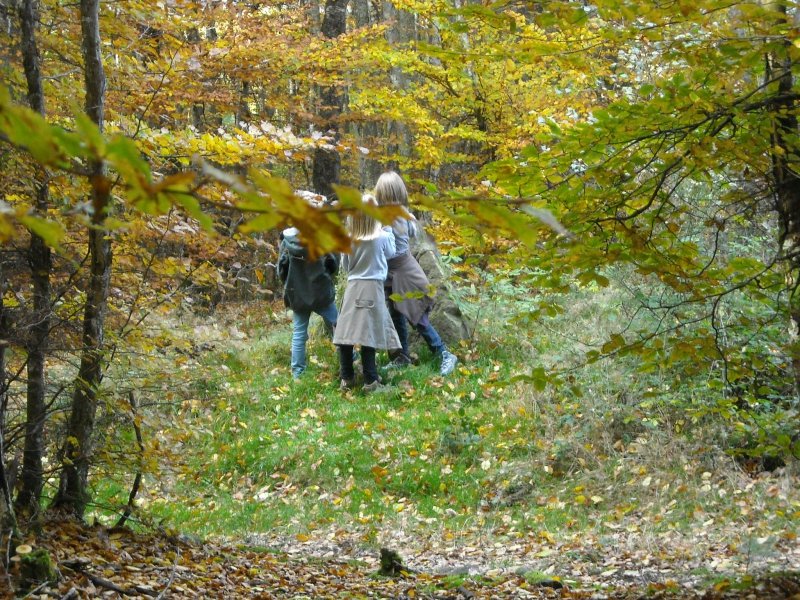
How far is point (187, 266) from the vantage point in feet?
14.5

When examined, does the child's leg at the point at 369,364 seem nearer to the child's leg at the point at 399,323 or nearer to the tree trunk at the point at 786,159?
the child's leg at the point at 399,323

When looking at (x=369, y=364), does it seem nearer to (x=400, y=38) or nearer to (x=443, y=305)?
(x=443, y=305)

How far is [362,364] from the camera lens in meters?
8.97

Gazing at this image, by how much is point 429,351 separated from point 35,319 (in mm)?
6462

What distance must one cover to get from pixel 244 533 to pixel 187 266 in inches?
112

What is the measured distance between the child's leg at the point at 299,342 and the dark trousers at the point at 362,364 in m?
0.72

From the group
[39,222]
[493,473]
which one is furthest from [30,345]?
[493,473]

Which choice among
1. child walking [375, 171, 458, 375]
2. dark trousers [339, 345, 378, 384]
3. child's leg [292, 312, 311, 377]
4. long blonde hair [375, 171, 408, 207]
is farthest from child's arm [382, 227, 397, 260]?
child's leg [292, 312, 311, 377]

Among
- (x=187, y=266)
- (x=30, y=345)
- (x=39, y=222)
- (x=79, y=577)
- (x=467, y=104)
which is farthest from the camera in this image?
(x=467, y=104)

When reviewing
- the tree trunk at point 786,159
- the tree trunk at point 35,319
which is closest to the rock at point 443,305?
the tree trunk at point 35,319

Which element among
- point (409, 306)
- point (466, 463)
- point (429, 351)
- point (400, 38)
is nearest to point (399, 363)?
point (429, 351)

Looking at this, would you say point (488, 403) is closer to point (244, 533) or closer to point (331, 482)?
point (331, 482)

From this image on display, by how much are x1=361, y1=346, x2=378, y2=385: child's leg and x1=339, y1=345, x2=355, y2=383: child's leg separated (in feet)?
0.76

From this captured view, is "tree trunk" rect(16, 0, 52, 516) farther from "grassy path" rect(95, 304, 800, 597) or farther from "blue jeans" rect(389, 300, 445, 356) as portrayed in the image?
"blue jeans" rect(389, 300, 445, 356)
